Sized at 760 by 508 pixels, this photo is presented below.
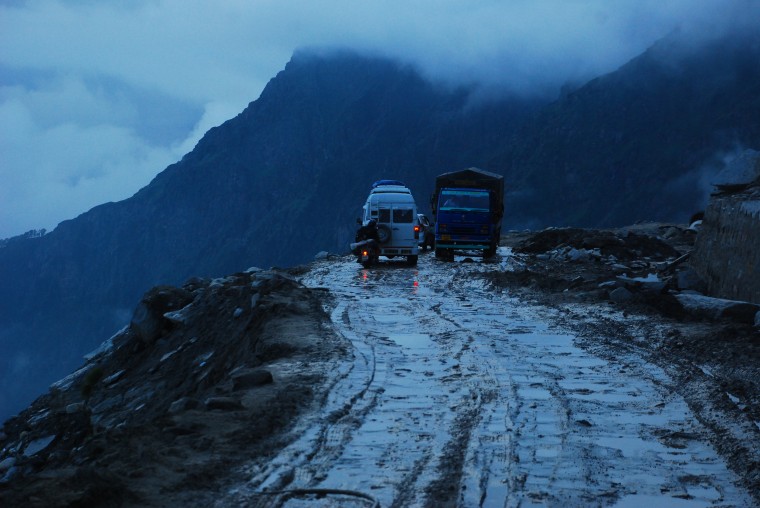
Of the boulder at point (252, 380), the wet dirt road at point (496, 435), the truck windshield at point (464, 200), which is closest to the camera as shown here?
the wet dirt road at point (496, 435)

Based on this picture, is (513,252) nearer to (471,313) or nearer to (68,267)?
(471,313)

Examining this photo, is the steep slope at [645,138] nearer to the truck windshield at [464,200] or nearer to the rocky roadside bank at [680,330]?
the truck windshield at [464,200]

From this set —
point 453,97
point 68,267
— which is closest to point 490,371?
point 453,97

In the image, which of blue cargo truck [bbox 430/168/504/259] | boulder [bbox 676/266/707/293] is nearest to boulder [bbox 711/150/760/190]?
boulder [bbox 676/266/707/293]

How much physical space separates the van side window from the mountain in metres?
66.7

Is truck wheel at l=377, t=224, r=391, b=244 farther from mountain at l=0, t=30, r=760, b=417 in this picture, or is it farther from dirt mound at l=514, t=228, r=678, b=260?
mountain at l=0, t=30, r=760, b=417

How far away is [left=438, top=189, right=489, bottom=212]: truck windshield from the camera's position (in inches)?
1254

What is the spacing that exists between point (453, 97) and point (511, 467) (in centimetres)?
14198

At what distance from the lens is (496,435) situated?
Answer: 7.17m

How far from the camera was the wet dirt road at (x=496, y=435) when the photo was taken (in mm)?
5758

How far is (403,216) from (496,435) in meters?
22.7

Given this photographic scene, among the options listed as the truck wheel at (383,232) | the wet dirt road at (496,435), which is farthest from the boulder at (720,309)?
the truck wheel at (383,232)

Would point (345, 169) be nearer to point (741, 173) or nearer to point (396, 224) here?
point (396, 224)

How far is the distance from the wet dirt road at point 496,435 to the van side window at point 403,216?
660 inches
